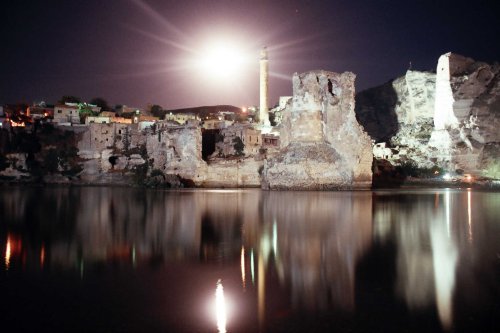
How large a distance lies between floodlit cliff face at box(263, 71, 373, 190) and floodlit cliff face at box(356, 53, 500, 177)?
1597 cm

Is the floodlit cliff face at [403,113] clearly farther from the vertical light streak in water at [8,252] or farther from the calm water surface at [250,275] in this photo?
the vertical light streak in water at [8,252]

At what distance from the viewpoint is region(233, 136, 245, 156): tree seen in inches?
1769

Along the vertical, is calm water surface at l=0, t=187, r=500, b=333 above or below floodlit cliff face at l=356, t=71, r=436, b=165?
below

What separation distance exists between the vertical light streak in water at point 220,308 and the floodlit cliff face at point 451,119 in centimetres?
4414

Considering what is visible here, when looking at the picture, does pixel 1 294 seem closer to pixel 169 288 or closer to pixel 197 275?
pixel 169 288

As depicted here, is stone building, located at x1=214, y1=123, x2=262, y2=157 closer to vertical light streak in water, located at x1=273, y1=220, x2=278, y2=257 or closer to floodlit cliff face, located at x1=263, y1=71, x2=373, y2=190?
floodlit cliff face, located at x1=263, y1=71, x2=373, y2=190

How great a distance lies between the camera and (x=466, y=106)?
163 feet

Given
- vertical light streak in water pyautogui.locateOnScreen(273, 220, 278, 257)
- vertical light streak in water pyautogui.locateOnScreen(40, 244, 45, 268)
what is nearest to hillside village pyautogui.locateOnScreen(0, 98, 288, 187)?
vertical light streak in water pyautogui.locateOnScreen(273, 220, 278, 257)

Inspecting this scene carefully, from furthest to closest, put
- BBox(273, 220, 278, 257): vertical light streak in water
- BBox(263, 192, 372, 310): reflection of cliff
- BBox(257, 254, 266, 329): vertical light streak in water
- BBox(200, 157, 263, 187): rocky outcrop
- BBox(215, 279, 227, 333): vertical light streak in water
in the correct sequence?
BBox(200, 157, 263, 187): rocky outcrop < BBox(273, 220, 278, 257): vertical light streak in water < BBox(263, 192, 372, 310): reflection of cliff < BBox(257, 254, 266, 329): vertical light streak in water < BBox(215, 279, 227, 333): vertical light streak in water

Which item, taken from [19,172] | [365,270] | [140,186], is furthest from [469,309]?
[19,172]

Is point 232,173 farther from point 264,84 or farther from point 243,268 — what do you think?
point 243,268

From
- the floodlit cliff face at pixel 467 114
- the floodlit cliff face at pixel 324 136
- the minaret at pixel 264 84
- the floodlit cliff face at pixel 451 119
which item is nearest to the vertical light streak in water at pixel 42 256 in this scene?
the floodlit cliff face at pixel 324 136

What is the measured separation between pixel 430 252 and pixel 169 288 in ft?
23.5

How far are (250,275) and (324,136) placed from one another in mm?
28393
